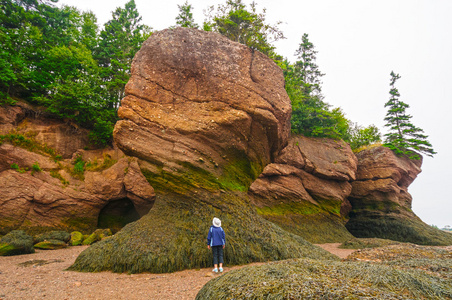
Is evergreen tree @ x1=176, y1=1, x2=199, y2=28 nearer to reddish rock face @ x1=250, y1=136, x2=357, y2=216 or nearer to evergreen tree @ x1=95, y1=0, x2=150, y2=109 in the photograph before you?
evergreen tree @ x1=95, y1=0, x2=150, y2=109

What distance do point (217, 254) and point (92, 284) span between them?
3361 mm

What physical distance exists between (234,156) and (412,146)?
70.9 ft

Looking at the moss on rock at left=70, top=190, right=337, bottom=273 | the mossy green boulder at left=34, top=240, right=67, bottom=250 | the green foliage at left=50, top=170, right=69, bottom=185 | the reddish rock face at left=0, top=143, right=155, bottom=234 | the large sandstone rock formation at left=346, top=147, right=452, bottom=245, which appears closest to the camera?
the moss on rock at left=70, top=190, right=337, bottom=273

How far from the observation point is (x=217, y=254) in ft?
22.7

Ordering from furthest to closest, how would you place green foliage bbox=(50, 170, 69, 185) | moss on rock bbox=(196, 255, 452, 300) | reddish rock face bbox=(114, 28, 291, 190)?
green foliage bbox=(50, 170, 69, 185), reddish rock face bbox=(114, 28, 291, 190), moss on rock bbox=(196, 255, 452, 300)

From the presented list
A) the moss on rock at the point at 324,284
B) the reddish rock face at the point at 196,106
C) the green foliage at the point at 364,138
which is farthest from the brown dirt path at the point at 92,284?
the green foliage at the point at 364,138

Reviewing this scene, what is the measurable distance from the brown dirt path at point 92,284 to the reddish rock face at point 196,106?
3.73 meters

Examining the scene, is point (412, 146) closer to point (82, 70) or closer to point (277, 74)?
point (277, 74)

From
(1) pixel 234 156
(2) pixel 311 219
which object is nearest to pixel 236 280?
(1) pixel 234 156

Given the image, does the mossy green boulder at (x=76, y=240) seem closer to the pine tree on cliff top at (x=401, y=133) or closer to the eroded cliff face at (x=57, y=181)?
the eroded cliff face at (x=57, y=181)

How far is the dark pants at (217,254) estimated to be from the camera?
6.64 metres

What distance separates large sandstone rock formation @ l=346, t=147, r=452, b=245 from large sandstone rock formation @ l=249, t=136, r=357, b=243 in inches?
90.3

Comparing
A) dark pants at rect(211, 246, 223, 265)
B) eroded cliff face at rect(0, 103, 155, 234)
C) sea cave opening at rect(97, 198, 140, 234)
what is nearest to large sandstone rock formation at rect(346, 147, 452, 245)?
dark pants at rect(211, 246, 223, 265)

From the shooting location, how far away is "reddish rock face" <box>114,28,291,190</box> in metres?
8.51
